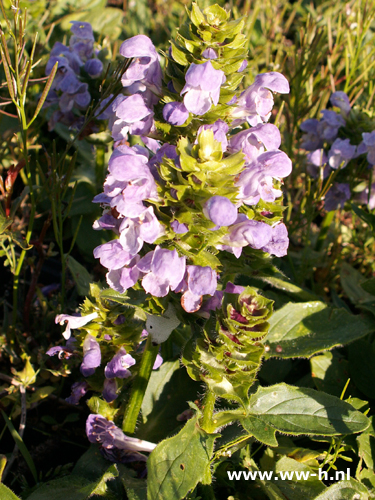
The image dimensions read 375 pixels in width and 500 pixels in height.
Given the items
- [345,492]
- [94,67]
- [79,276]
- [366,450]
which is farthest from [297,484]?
[94,67]

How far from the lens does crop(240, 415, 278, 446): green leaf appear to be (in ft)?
4.70

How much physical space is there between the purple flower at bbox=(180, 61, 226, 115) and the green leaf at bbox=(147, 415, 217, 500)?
1.01 metres

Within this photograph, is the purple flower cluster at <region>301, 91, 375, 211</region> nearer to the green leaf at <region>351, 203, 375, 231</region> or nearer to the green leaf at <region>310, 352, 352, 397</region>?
the green leaf at <region>351, 203, 375, 231</region>

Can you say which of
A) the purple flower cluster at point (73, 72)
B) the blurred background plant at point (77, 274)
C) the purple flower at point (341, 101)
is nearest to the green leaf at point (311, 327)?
the blurred background plant at point (77, 274)

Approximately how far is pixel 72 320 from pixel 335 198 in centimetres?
173

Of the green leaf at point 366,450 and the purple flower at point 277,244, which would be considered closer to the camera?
the purple flower at point 277,244

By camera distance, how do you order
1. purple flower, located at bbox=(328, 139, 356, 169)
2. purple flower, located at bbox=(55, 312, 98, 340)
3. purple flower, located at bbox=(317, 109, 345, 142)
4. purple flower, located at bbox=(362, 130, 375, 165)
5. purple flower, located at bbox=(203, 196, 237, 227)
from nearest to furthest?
1. purple flower, located at bbox=(203, 196, 237, 227)
2. purple flower, located at bbox=(55, 312, 98, 340)
3. purple flower, located at bbox=(362, 130, 375, 165)
4. purple flower, located at bbox=(328, 139, 356, 169)
5. purple flower, located at bbox=(317, 109, 345, 142)

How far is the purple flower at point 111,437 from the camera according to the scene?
175 cm

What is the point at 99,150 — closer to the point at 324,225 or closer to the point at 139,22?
the point at 324,225

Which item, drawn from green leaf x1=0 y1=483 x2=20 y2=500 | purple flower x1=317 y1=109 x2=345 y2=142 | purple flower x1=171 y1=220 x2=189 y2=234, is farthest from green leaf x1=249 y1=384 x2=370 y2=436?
purple flower x1=317 y1=109 x2=345 y2=142

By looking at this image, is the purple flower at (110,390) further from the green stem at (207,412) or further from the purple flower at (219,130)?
the purple flower at (219,130)

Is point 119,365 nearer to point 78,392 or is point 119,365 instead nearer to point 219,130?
point 78,392

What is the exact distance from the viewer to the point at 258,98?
1.45m

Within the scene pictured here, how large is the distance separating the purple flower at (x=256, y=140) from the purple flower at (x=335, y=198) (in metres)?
1.27
